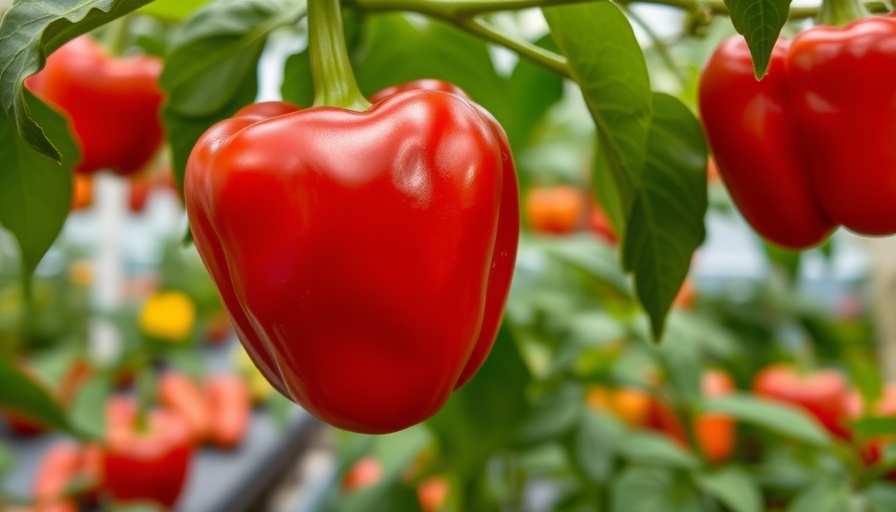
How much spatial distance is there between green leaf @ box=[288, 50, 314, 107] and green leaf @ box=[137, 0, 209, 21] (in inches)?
3.4

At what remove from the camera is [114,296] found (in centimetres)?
127

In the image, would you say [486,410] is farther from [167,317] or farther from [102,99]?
[167,317]

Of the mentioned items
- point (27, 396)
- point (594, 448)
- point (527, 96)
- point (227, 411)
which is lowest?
point (227, 411)

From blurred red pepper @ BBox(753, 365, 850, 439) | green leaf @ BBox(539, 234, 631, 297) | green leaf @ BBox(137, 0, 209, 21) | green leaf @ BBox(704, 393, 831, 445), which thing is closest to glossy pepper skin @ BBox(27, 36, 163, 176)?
green leaf @ BBox(137, 0, 209, 21)

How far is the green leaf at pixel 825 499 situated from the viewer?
1.88ft

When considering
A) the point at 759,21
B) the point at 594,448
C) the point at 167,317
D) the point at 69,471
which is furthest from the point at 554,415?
the point at 167,317

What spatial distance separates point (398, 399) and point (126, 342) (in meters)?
1.05

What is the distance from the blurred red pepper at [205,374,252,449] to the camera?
1.28 metres

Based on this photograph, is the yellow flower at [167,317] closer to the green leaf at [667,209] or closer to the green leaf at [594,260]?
the green leaf at [594,260]

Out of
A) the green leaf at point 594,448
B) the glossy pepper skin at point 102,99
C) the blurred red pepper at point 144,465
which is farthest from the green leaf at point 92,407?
the green leaf at point 594,448

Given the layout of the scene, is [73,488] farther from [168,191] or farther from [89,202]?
[168,191]

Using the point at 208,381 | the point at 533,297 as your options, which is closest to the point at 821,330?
the point at 533,297

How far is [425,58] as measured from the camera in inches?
20.7

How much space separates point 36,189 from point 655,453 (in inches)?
18.8
